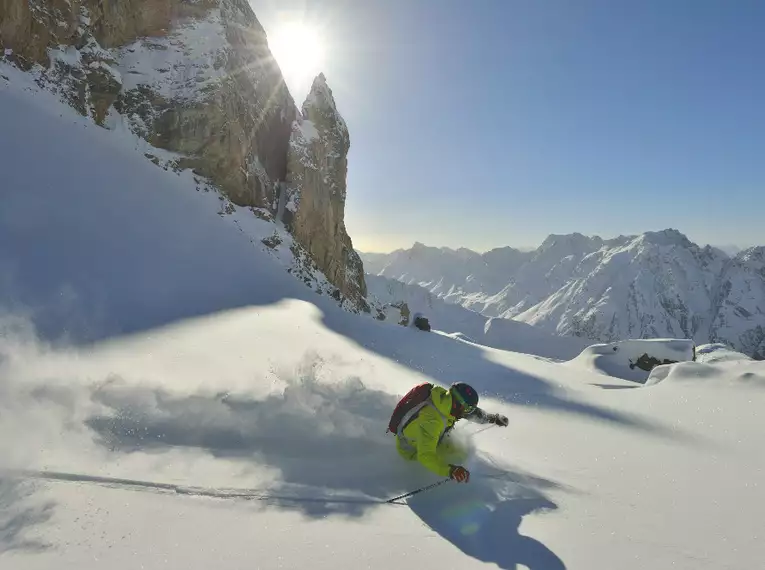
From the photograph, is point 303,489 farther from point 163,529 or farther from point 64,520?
point 64,520

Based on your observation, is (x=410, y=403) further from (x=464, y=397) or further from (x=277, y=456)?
(x=277, y=456)

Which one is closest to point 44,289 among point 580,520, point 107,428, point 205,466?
point 107,428

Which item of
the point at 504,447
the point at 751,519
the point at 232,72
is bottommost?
the point at 504,447

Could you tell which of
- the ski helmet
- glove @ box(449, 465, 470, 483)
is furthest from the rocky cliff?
glove @ box(449, 465, 470, 483)

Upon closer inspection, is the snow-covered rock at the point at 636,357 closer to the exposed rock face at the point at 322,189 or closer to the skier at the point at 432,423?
the exposed rock face at the point at 322,189

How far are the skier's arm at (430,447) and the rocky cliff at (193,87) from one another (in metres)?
24.9

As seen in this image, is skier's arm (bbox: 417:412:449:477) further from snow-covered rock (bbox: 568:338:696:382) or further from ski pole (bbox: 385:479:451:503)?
snow-covered rock (bbox: 568:338:696:382)

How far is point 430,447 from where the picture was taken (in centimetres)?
487

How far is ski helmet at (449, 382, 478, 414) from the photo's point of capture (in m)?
5.00

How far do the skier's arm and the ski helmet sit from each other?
300 mm

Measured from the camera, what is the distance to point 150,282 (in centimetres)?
1212

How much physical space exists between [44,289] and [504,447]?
8795mm

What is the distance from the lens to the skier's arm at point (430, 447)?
15.6 feet

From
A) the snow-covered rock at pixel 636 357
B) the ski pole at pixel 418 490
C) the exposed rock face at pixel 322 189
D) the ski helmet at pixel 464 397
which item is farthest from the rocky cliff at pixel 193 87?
the ski pole at pixel 418 490
